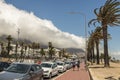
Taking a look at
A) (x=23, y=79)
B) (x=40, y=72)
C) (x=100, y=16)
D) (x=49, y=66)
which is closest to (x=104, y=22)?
(x=100, y=16)

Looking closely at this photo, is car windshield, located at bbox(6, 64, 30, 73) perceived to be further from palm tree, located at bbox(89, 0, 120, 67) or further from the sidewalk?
palm tree, located at bbox(89, 0, 120, 67)

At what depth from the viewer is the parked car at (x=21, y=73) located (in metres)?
15.1

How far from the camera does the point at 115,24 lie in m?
50.5

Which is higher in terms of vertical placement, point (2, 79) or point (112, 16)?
point (112, 16)

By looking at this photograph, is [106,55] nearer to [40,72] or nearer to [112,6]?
[112,6]

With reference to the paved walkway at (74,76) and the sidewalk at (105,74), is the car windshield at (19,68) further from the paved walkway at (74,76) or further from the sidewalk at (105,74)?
the paved walkway at (74,76)

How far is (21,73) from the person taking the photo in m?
16.3

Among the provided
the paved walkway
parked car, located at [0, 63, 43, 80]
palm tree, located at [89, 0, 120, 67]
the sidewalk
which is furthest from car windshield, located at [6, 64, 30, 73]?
palm tree, located at [89, 0, 120, 67]

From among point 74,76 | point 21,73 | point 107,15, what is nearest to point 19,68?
point 21,73

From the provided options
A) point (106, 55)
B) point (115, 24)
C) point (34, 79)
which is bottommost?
point (34, 79)

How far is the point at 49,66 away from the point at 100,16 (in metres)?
21.7

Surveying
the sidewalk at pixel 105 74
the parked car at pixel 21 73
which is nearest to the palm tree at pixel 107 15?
the sidewalk at pixel 105 74

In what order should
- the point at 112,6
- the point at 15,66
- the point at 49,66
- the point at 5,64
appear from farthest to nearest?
1. the point at 112,6
2. the point at 49,66
3. the point at 5,64
4. the point at 15,66

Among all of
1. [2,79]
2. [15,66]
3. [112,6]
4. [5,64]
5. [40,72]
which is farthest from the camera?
[112,6]
